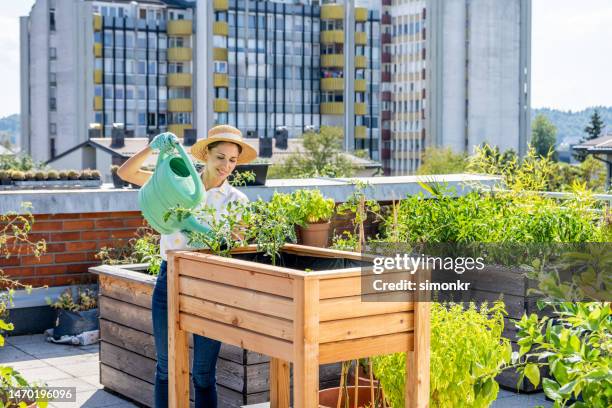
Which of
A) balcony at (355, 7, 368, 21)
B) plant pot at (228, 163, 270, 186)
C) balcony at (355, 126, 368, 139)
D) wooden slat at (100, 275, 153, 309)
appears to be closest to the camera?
wooden slat at (100, 275, 153, 309)

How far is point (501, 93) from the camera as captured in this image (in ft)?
299

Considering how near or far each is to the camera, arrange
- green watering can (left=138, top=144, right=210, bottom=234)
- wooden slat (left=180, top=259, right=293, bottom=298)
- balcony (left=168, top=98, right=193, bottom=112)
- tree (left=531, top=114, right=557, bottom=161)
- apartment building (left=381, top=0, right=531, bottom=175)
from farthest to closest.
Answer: tree (left=531, top=114, right=557, bottom=161)
apartment building (left=381, top=0, right=531, bottom=175)
balcony (left=168, top=98, right=193, bottom=112)
green watering can (left=138, top=144, right=210, bottom=234)
wooden slat (left=180, top=259, right=293, bottom=298)

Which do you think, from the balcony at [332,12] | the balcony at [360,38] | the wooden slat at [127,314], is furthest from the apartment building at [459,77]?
the wooden slat at [127,314]

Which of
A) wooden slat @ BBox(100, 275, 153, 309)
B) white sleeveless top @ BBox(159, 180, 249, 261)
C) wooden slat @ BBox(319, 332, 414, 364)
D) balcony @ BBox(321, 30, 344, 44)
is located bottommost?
wooden slat @ BBox(100, 275, 153, 309)

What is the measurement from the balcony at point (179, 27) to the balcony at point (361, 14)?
14.5m

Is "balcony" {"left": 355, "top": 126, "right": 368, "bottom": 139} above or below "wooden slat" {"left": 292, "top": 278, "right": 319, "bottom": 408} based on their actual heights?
above

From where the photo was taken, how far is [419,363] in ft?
12.4

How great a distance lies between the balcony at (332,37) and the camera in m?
82.6

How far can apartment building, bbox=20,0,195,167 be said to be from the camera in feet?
253

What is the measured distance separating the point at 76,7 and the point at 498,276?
74.2 metres

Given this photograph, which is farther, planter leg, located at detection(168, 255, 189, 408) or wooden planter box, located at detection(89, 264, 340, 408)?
wooden planter box, located at detection(89, 264, 340, 408)

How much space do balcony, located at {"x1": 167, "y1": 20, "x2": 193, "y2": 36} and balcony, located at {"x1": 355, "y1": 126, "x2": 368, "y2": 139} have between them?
16.5 meters

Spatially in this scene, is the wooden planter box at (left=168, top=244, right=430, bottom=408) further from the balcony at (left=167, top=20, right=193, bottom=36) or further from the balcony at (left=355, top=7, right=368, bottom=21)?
the balcony at (left=355, top=7, right=368, bottom=21)

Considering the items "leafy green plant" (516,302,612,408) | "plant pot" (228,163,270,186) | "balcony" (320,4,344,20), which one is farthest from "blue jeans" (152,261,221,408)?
"balcony" (320,4,344,20)
